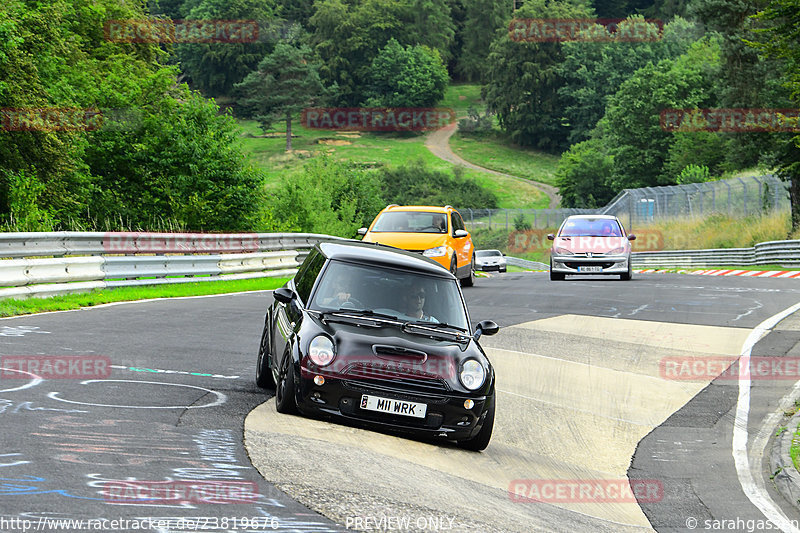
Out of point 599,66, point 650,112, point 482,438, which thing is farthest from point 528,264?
point 599,66

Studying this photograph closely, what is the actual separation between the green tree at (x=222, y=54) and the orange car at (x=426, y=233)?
13986cm

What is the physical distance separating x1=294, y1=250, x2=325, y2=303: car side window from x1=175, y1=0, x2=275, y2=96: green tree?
152m

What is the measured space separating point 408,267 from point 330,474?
3111mm

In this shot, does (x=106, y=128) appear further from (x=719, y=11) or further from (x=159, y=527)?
(x=159, y=527)

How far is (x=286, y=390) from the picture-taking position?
822 cm

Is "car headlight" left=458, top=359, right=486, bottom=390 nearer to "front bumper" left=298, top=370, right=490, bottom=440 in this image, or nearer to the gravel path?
"front bumper" left=298, top=370, right=490, bottom=440

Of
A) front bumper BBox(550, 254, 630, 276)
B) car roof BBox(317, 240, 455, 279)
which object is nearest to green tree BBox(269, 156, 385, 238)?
front bumper BBox(550, 254, 630, 276)

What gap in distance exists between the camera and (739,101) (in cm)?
5372

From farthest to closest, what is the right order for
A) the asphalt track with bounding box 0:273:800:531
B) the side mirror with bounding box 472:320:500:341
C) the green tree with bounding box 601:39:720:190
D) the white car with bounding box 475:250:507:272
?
the green tree with bounding box 601:39:720:190 → the white car with bounding box 475:250:507:272 → the side mirror with bounding box 472:320:500:341 → the asphalt track with bounding box 0:273:800:531

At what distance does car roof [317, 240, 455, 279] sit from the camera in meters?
9.34

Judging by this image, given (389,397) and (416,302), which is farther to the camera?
(416,302)

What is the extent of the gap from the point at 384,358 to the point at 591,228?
64.1ft

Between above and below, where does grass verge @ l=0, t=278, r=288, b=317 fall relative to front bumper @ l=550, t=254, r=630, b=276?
above

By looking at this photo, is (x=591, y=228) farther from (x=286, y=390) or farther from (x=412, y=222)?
(x=286, y=390)
